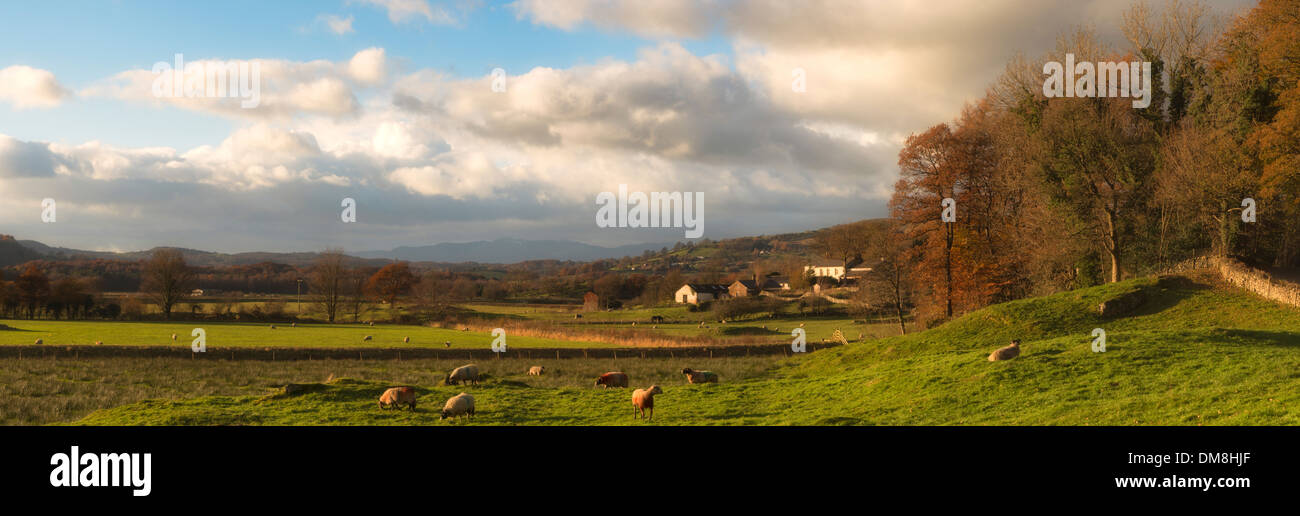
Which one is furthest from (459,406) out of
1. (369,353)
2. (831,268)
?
(831,268)

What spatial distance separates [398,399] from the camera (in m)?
22.0

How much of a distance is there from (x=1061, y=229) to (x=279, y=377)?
4879cm

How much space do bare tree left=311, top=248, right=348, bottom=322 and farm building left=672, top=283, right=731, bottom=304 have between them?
189 feet

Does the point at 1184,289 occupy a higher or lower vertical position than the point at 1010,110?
lower

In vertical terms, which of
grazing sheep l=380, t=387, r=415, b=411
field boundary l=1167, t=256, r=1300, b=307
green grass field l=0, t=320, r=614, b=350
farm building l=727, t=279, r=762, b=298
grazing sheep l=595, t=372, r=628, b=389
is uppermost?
field boundary l=1167, t=256, r=1300, b=307

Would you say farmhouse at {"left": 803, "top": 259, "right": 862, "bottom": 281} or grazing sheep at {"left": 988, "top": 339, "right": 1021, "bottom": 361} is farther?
farmhouse at {"left": 803, "top": 259, "right": 862, "bottom": 281}

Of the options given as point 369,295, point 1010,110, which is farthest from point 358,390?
point 369,295

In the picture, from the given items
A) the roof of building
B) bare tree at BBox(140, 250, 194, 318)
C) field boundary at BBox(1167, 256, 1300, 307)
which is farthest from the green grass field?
the roof of building

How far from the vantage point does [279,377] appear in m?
38.2

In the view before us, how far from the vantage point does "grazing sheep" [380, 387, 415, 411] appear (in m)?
22.0

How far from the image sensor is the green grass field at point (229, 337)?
56.7 metres

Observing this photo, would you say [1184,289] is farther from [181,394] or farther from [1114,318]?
[181,394]

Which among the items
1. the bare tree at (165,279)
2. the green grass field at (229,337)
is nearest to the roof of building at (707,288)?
the green grass field at (229,337)

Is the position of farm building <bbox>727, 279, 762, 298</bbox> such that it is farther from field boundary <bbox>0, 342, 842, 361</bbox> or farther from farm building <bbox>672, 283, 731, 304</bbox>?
field boundary <bbox>0, 342, 842, 361</bbox>
